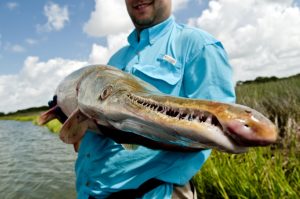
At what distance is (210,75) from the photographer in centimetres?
249

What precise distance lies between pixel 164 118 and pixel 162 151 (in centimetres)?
101

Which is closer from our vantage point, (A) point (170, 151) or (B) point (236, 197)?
(A) point (170, 151)

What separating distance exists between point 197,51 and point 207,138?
4.18ft

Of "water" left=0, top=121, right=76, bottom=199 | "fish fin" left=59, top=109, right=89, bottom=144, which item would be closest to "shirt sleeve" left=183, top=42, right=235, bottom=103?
"fish fin" left=59, top=109, right=89, bottom=144

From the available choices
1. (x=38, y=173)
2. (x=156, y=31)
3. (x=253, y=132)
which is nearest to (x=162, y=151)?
(x=156, y=31)

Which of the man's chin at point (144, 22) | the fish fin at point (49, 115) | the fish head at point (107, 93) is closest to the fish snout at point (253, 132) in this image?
the fish head at point (107, 93)

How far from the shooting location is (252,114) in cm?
130

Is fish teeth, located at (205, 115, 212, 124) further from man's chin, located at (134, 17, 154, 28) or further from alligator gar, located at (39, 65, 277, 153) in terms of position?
man's chin, located at (134, 17, 154, 28)

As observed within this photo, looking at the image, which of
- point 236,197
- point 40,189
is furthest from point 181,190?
point 40,189

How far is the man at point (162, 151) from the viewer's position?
2.49 meters

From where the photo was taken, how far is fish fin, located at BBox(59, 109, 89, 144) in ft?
8.04

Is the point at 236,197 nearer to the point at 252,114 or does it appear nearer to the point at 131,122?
the point at 131,122

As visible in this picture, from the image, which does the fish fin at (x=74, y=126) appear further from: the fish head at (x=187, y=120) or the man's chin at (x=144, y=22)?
the man's chin at (x=144, y=22)

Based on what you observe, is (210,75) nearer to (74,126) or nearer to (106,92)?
(106,92)
